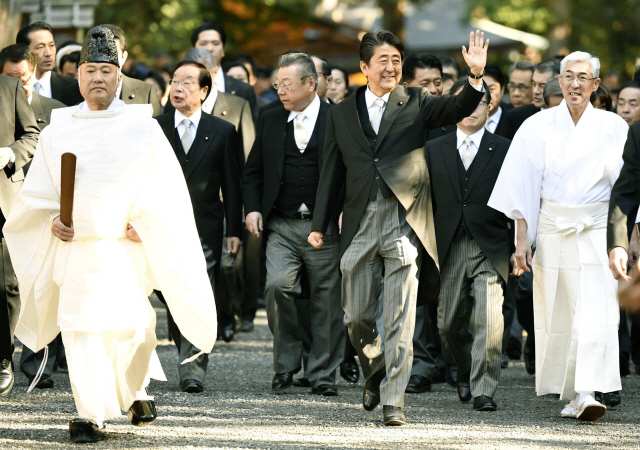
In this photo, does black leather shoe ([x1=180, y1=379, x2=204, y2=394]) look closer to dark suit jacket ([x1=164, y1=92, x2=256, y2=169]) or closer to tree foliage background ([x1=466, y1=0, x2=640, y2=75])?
dark suit jacket ([x1=164, y1=92, x2=256, y2=169])

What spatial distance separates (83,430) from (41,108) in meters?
3.42

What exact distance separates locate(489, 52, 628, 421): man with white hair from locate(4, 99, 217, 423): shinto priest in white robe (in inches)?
92.4

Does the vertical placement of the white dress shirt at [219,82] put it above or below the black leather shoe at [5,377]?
above

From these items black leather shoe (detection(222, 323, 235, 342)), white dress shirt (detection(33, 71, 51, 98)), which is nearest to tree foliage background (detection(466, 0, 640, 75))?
black leather shoe (detection(222, 323, 235, 342))

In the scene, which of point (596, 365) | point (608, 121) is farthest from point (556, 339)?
point (608, 121)

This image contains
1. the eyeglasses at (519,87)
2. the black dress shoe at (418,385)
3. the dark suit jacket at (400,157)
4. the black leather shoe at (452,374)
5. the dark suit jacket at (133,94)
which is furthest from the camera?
the eyeglasses at (519,87)

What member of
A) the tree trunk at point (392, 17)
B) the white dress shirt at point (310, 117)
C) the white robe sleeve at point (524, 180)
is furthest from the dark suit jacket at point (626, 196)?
the tree trunk at point (392, 17)

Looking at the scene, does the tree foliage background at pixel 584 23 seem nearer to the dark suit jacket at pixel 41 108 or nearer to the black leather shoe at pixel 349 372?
the black leather shoe at pixel 349 372

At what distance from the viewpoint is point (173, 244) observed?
6539mm

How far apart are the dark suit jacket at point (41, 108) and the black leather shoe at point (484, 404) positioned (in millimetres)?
4038

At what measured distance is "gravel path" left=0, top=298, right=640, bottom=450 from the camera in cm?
627

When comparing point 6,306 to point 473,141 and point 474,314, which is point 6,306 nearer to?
point 474,314

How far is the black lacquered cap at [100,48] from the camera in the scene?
6.42m

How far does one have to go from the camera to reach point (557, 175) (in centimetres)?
730
